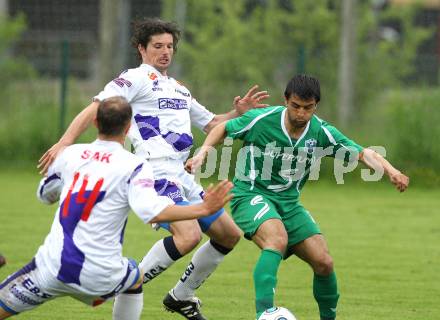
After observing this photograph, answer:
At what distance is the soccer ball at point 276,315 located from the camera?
6605mm

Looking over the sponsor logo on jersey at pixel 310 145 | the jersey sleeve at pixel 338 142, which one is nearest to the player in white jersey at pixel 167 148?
the sponsor logo on jersey at pixel 310 145

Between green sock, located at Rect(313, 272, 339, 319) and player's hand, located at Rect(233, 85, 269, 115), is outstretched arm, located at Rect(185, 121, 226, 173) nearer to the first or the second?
player's hand, located at Rect(233, 85, 269, 115)

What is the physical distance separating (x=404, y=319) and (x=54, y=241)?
311 centimetres

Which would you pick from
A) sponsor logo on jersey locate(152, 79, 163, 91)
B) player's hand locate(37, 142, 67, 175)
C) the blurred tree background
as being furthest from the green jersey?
the blurred tree background

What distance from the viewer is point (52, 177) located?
5.91 metres

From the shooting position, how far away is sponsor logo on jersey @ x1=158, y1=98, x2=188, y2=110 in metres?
7.70

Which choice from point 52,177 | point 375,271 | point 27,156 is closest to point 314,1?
point 27,156

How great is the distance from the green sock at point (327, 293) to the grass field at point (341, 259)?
457mm

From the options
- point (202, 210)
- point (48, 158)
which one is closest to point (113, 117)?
point (202, 210)

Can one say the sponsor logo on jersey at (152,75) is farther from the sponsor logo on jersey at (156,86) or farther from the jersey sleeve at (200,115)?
the jersey sleeve at (200,115)

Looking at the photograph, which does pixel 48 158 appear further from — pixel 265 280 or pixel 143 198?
pixel 265 280

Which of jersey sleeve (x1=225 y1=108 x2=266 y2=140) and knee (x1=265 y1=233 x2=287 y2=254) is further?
jersey sleeve (x1=225 y1=108 x2=266 y2=140)

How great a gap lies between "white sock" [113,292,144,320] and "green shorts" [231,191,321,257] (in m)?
1.18

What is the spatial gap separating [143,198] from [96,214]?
268 millimetres
